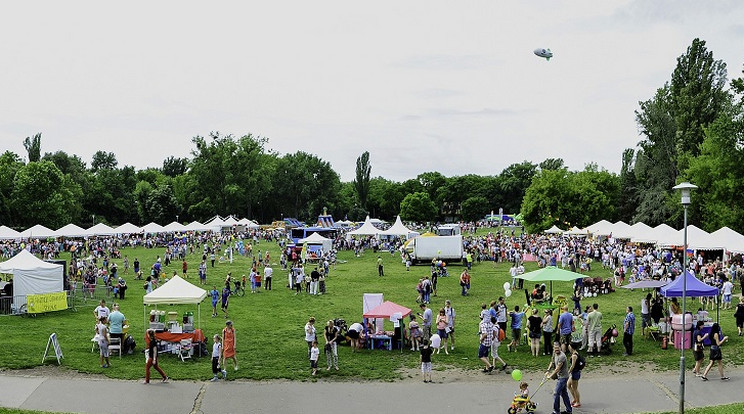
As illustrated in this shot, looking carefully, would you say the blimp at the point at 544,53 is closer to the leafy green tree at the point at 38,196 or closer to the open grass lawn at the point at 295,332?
the open grass lawn at the point at 295,332

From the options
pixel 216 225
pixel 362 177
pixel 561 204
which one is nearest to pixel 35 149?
pixel 216 225

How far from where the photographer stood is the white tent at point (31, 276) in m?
23.6

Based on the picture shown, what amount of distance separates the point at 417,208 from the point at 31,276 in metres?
88.1

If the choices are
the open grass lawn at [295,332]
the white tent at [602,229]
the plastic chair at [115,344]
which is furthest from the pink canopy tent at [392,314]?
the white tent at [602,229]

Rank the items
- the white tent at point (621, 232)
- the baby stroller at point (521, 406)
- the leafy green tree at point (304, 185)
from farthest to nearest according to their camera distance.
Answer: the leafy green tree at point (304, 185)
the white tent at point (621, 232)
the baby stroller at point (521, 406)

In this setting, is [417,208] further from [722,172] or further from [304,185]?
[722,172]

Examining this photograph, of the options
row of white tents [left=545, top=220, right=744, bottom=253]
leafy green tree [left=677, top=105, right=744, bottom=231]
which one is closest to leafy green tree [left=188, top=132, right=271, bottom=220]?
row of white tents [left=545, top=220, right=744, bottom=253]

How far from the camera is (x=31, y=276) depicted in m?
23.9

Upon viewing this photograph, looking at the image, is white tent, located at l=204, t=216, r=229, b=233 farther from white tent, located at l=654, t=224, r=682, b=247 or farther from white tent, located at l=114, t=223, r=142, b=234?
white tent, located at l=654, t=224, r=682, b=247

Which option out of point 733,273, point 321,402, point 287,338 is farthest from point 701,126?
A: point 321,402

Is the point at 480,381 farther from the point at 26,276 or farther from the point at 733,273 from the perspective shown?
the point at 733,273

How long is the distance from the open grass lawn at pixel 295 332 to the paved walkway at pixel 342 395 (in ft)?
2.65

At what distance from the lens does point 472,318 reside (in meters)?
22.9

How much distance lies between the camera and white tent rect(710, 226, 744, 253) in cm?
3312
